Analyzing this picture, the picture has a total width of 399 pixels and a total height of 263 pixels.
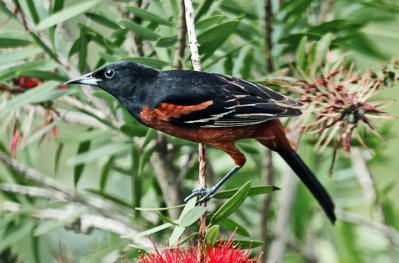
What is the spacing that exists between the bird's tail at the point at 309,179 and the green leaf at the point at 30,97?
2.96ft

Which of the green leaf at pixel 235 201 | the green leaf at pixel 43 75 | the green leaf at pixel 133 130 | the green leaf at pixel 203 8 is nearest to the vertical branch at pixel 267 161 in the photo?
the green leaf at pixel 203 8

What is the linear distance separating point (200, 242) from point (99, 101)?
1.15 metres

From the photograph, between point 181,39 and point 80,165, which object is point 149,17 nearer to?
point 181,39

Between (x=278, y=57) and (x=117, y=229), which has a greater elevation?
(x=278, y=57)

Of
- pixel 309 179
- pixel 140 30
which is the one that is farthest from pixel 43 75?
pixel 309 179

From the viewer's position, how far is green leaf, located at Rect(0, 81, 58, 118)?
333 cm

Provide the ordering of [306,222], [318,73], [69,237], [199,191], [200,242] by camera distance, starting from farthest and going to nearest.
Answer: [69,237]
[306,222]
[318,73]
[199,191]
[200,242]

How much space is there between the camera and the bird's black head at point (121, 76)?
323cm

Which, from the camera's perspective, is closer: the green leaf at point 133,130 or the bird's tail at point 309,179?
the green leaf at point 133,130

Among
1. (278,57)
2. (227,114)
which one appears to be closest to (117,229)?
(227,114)

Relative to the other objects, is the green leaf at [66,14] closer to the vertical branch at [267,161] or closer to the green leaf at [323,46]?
the vertical branch at [267,161]

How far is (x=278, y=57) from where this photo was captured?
362 cm

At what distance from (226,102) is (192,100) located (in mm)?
116

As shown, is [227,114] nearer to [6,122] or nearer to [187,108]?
[187,108]
